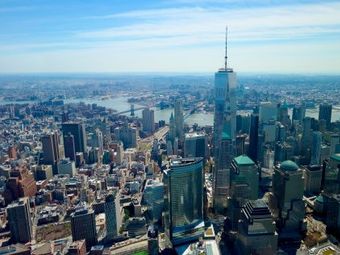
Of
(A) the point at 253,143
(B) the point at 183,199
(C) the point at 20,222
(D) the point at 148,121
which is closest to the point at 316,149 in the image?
(A) the point at 253,143

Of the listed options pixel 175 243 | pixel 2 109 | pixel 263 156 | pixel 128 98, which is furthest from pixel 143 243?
pixel 128 98

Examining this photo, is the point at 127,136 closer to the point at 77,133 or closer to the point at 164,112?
the point at 77,133

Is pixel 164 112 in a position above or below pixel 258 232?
below

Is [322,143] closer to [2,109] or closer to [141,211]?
[141,211]

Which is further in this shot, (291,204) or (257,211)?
(291,204)

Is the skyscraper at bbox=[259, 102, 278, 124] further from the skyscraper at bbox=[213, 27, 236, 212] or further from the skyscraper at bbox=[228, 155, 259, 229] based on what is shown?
the skyscraper at bbox=[228, 155, 259, 229]

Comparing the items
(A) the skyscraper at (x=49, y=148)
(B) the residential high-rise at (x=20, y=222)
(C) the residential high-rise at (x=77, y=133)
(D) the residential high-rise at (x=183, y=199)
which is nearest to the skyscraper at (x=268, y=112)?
(C) the residential high-rise at (x=77, y=133)

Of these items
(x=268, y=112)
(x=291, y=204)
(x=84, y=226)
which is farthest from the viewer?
(x=268, y=112)

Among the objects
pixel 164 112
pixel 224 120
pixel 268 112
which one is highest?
pixel 224 120
